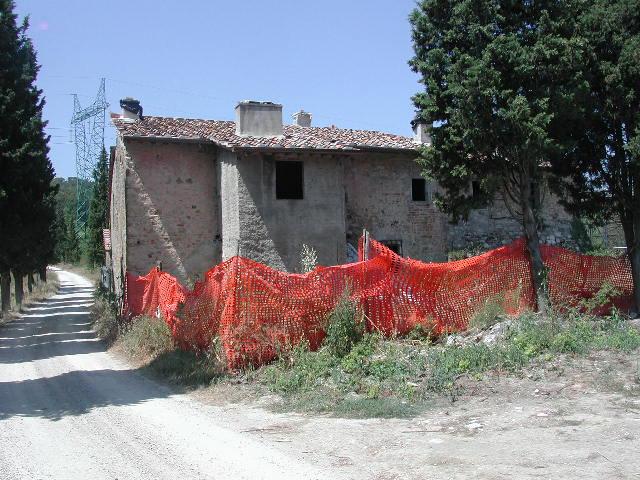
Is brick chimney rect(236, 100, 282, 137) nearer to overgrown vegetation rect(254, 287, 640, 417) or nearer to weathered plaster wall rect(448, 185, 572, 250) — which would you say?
weathered plaster wall rect(448, 185, 572, 250)

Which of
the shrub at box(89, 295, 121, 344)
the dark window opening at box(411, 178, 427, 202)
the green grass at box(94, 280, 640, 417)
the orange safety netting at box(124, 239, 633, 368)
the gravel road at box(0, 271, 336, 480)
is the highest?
the dark window opening at box(411, 178, 427, 202)

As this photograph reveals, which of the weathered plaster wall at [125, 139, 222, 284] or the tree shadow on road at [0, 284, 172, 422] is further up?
the weathered plaster wall at [125, 139, 222, 284]

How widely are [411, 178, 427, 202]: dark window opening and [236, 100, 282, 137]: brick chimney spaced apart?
492cm

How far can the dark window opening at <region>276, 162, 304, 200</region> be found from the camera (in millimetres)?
18875

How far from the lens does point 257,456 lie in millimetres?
6043

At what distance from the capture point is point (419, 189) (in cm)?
2094

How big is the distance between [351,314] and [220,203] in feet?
35.2

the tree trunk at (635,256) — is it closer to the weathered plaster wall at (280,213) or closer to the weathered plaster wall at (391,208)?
A: the weathered plaster wall at (391,208)

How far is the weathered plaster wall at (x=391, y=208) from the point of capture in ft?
65.6

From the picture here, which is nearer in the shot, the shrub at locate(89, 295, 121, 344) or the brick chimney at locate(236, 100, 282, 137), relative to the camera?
the shrub at locate(89, 295, 121, 344)

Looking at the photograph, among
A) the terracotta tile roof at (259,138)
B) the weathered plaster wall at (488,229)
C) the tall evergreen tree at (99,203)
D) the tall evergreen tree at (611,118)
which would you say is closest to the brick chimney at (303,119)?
the terracotta tile roof at (259,138)

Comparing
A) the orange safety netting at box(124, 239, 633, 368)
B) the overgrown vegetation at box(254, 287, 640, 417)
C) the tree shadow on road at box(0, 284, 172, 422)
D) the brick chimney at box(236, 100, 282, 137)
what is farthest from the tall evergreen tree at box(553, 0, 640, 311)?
the brick chimney at box(236, 100, 282, 137)

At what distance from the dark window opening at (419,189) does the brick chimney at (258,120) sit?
4915mm

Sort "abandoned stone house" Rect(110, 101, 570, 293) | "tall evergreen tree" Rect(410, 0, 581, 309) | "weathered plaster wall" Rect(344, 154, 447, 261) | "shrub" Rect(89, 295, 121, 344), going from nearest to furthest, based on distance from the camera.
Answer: "tall evergreen tree" Rect(410, 0, 581, 309) < "shrub" Rect(89, 295, 121, 344) < "abandoned stone house" Rect(110, 101, 570, 293) < "weathered plaster wall" Rect(344, 154, 447, 261)
